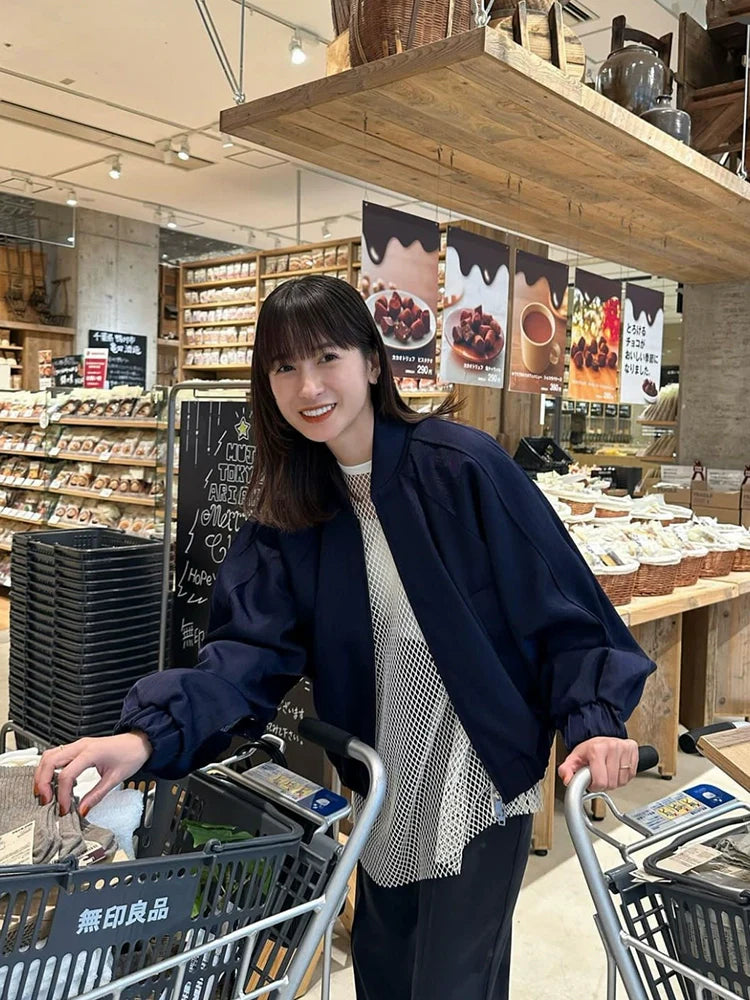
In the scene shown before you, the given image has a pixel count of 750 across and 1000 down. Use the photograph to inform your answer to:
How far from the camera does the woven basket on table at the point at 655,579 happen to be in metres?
3.62

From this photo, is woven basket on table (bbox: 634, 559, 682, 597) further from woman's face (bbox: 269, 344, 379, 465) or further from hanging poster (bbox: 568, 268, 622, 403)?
woman's face (bbox: 269, 344, 379, 465)

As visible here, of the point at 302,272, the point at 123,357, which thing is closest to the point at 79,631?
the point at 123,357

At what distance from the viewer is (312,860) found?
1.15m

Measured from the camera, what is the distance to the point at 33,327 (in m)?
11.3

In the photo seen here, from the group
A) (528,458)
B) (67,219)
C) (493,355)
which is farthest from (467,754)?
(67,219)

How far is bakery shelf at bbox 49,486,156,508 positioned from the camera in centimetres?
593

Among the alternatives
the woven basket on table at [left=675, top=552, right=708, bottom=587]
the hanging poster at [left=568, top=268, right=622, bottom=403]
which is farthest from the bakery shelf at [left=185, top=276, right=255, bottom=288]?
the woven basket on table at [left=675, top=552, right=708, bottom=587]

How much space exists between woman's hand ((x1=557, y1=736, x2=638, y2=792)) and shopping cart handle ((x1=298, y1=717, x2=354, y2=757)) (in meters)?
0.31

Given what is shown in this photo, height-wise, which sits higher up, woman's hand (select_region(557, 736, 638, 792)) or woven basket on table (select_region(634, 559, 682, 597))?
woman's hand (select_region(557, 736, 638, 792))

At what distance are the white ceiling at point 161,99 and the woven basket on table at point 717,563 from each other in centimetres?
337

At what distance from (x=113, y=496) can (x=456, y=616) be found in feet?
16.7

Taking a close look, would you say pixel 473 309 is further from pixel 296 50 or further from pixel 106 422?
pixel 106 422

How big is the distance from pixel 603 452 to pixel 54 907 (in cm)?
1284

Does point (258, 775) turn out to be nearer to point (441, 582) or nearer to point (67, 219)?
point (441, 582)
